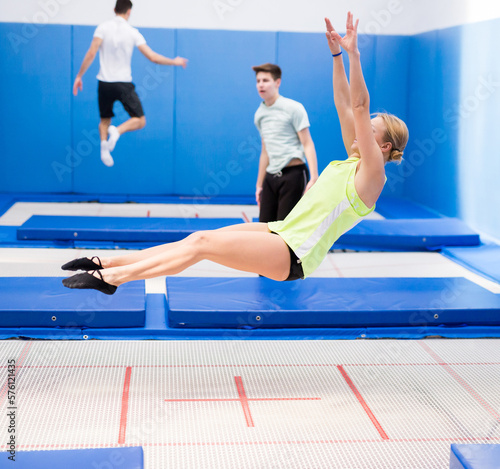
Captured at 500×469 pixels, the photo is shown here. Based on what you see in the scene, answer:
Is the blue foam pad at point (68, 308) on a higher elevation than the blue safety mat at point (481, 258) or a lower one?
higher

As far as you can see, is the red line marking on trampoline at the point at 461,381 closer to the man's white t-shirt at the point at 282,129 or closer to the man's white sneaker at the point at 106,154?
the man's white t-shirt at the point at 282,129

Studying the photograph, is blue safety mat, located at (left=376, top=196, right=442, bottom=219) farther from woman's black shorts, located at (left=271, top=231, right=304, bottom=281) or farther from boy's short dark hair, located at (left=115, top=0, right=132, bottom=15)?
woman's black shorts, located at (left=271, top=231, right=304, bottom=281)

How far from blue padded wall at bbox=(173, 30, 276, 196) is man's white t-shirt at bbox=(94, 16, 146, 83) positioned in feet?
6.31

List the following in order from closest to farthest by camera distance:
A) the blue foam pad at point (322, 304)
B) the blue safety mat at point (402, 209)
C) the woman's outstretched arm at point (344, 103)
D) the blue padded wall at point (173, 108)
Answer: the woman's outstretched arm at point (344, 103)
the blue foam pad at point (322, 304)
the blue safety mat at point (402, 209)
the blue padded wall at point (173, 108)

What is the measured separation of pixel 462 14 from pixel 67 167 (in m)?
5.02

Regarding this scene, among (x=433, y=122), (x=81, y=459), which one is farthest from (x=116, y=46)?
(x=81, y=459)

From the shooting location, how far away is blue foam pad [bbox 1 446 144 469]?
7.48 ft

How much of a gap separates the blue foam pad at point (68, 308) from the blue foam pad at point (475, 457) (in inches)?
75.2

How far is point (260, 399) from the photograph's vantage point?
3.30 meters

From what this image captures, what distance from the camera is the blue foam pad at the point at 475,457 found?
7.59ft

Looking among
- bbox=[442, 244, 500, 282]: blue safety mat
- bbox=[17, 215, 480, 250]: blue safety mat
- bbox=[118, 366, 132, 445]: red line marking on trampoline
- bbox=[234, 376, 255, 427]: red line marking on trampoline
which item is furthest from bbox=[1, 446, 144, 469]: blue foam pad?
bbox=[17, 215, 480, 250]: blue safety mat

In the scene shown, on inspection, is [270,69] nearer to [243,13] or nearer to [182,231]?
[182,231]

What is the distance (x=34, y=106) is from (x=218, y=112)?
229cm

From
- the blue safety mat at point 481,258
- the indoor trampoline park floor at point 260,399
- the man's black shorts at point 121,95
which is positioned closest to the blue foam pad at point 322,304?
the indoor trampoline park floor at point 260,399
